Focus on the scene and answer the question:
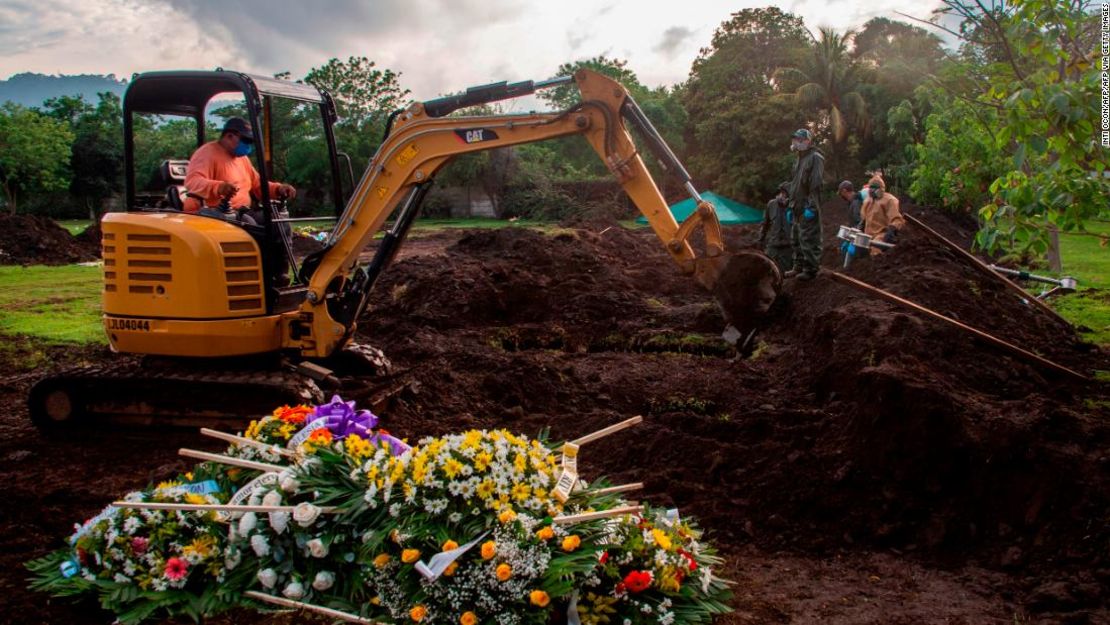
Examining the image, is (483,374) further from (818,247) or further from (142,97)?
(818,247)

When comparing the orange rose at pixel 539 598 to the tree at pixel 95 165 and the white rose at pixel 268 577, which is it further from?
the tree at pixel 95 165

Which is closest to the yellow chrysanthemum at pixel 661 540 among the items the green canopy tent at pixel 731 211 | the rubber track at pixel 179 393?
the rubber track at pixel 179 393

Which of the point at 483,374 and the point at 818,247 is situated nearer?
the point at 483,374

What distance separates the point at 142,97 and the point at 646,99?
129 ft

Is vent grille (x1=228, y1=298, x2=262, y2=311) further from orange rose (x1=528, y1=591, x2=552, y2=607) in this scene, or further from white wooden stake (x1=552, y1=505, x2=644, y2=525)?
orange rose (x1=528, y1=591, x2=552, y2=607)

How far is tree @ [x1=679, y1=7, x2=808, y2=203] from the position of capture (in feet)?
112

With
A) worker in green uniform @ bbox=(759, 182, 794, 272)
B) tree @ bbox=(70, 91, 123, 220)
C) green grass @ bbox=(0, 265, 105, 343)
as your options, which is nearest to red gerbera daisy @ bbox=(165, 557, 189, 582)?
green grass @ bbox=(0, 265, 105, 343)

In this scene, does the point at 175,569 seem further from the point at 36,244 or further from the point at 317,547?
the point at 36,244

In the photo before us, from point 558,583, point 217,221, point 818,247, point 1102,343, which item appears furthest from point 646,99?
point 558,583

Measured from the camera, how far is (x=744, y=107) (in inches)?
1391

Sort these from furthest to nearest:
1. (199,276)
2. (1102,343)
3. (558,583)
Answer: (1102,343) < (199,276) < (558,583)

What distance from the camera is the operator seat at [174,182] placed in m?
7.91

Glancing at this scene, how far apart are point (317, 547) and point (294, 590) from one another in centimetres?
25

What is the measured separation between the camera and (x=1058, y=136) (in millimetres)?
6469
